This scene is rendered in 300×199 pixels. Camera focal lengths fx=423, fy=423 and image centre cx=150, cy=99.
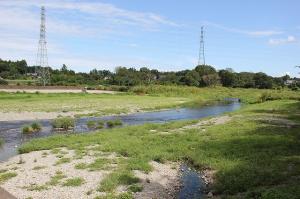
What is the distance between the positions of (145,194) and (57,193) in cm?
400

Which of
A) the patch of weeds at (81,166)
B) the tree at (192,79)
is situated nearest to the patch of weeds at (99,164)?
the patch of weeds at (81,166)

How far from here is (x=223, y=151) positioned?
27250mm

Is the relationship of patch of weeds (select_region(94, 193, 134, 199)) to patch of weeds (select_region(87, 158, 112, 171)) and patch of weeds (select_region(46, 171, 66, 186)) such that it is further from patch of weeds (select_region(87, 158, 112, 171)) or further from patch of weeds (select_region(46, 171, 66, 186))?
patch of weeds (select_region(87, 158, 112, 171))

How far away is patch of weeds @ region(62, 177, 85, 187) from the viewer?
20.5m

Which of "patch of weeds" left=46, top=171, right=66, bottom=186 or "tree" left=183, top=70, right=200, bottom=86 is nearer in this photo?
"patch of weeds" left=46, top=171, right=66, bottom=186

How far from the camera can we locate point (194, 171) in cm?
2430

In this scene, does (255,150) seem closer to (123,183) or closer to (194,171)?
(194,171)

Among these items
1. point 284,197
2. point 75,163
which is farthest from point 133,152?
point 284,197

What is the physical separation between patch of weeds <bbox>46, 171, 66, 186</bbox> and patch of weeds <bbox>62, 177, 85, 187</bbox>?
1.65 feet

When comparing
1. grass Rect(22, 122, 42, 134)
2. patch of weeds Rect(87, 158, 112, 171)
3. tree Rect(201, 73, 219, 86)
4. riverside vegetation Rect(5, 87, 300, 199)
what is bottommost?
grass Rect(22, 122, 42, 134)

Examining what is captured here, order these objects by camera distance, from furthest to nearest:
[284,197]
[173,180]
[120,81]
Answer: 1. [120,81]
2. [173,180]
3. [284,197]

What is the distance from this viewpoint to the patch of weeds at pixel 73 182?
20.5 meters

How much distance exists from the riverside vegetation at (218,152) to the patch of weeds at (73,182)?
0.07 meters

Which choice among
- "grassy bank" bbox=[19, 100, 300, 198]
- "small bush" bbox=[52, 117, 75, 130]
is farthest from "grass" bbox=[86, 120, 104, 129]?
"grassy bank" bbox=[19, 100, 300, 198]
